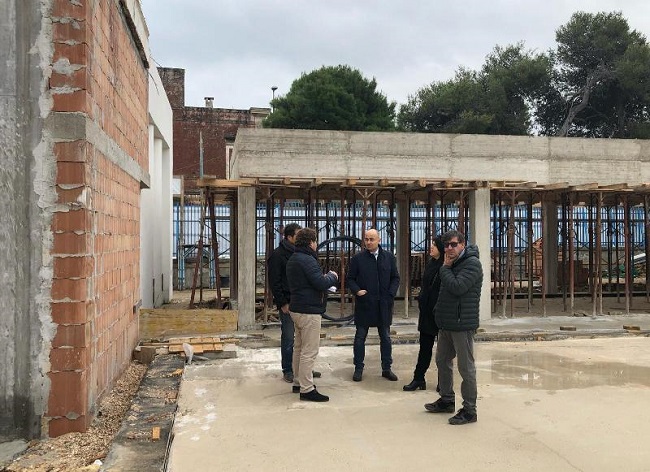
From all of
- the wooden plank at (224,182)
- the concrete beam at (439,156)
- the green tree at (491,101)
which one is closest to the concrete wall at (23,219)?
the wooden plank at (224,182)

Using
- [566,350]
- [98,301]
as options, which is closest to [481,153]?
[566,350]

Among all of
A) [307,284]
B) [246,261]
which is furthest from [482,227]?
[307,284]

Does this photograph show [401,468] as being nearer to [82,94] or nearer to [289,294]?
[289,294]

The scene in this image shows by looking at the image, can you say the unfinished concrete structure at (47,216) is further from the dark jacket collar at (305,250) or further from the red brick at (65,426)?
the dark jacket collar at (305,250)

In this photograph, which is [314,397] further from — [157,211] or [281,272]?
[157,211]

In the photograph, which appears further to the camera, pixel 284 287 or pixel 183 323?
pixel 183 323

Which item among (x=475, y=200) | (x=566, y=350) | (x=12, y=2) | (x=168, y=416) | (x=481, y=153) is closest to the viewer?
(x=12, y=2)

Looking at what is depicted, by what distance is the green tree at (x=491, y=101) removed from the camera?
31.9 m

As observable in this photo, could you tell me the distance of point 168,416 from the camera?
500 centimetres

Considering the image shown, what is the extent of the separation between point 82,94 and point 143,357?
3993 millimetres

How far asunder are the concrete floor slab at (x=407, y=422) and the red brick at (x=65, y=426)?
0.73 m

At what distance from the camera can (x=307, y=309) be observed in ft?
18.2

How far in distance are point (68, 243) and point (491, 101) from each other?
3039 cm

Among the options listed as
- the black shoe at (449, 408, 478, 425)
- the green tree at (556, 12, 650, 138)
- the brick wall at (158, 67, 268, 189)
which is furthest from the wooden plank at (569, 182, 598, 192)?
the brick wall at (158, 67, 268, 189)
